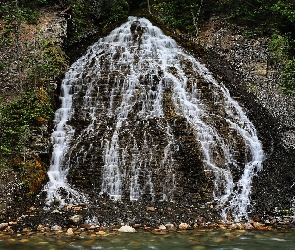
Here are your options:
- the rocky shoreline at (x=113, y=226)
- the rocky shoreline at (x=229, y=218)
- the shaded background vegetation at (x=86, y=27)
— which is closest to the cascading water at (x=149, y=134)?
the rocky shoreline at (x=229, y=218)

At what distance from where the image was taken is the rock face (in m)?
11.5

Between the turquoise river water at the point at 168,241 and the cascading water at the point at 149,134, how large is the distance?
7.70 feet

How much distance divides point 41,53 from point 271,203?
11807mm

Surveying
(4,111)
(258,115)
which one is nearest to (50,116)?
(4,111)

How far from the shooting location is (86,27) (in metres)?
21.2

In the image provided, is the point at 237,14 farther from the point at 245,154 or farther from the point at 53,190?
the point at 53,190

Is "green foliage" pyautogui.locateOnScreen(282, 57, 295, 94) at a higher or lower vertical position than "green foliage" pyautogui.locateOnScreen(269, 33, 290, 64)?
lower

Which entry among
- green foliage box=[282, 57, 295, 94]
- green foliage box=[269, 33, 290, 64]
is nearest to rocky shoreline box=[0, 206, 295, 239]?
green foliage box=[282, 57, 295, 94]

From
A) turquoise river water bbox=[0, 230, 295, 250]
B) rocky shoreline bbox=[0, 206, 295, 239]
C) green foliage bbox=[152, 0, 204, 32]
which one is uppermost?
green foliage bbox=[152, 0, 204, 32]

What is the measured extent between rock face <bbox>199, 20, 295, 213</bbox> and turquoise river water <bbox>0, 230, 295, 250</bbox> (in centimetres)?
277

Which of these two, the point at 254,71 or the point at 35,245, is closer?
the point at 35,245

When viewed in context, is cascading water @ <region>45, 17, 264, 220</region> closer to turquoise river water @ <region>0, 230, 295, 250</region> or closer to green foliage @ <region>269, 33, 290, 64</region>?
turquoise river water @ <region>0, 230, 295, 250</region>

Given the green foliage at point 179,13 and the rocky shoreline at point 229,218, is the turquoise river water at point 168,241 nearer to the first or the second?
the rocky shoreline at point 229,218

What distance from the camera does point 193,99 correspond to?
14305mm
